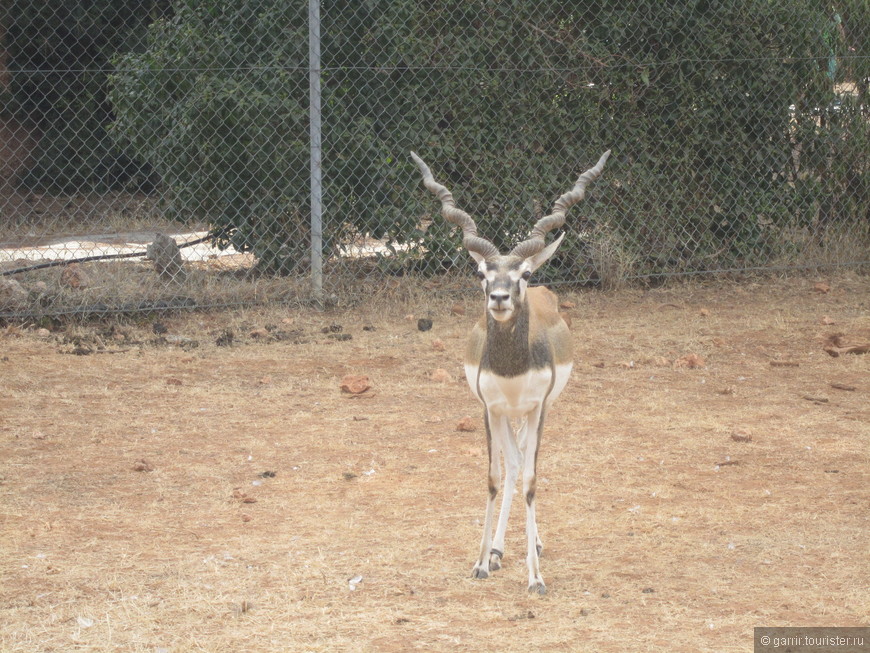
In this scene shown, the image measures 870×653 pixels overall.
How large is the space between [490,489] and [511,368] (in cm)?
60

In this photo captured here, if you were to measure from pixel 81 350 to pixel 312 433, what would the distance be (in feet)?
8.51

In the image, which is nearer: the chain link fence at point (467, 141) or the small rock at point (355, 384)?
the small rock at point (355, 384)

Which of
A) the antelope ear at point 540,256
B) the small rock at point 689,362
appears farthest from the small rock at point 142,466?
the small rock at point 689,362

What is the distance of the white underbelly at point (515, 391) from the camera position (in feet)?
14.8

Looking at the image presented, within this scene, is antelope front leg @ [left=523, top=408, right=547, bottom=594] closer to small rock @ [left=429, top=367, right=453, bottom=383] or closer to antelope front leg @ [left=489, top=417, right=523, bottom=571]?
antelope front leg @ [left=489, top=417, right=523, bottom=571]

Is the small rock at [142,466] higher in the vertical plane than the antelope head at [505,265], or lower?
lower

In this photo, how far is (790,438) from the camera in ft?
21.1

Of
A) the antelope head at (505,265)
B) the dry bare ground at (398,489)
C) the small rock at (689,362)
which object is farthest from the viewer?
the small rock at (689,362)

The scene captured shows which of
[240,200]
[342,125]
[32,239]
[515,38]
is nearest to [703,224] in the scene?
[515,38]

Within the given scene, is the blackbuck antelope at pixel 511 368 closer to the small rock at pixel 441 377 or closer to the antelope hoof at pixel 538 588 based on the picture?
the antelope hoof at pixel 538 588

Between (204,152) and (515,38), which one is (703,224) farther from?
(204,152)

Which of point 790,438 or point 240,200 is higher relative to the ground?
point 240,200

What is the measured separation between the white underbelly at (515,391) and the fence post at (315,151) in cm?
471

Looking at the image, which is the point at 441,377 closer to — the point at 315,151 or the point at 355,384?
the point at 355,384
